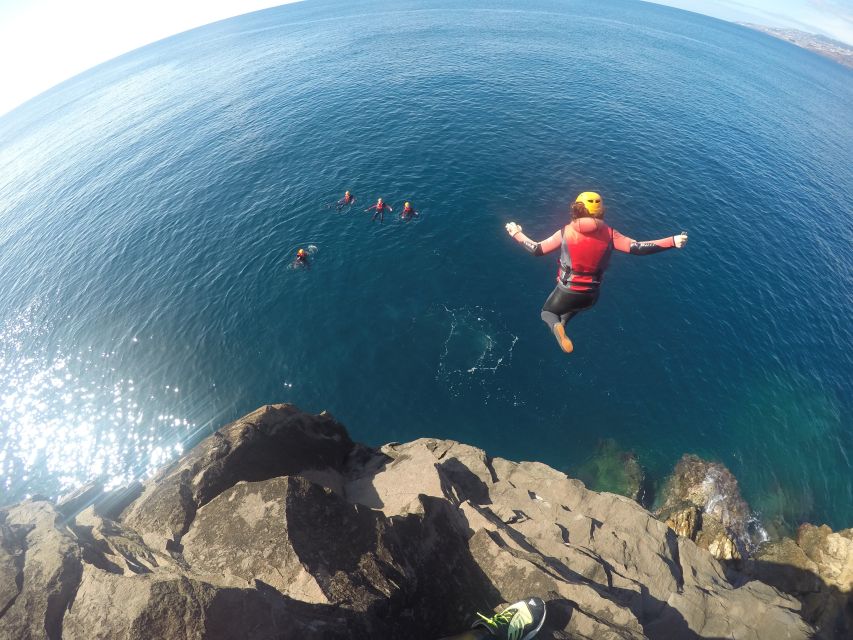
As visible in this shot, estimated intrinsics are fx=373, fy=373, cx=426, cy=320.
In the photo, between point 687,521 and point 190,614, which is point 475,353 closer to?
point 687,521

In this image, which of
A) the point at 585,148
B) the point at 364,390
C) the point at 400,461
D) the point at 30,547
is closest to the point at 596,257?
the point at 400,461

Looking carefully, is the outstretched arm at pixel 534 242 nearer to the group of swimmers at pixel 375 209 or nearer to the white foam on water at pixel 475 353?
the white foam on water at pixel 475 353

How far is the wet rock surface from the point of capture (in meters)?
8.50

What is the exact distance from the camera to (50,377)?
30.9 meters

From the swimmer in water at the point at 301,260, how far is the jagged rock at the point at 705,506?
33.1 meters

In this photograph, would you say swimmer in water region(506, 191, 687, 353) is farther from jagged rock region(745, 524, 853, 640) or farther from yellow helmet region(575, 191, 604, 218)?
jagged rock region(745, 524, 853, 640)

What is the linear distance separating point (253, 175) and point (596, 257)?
5356cm

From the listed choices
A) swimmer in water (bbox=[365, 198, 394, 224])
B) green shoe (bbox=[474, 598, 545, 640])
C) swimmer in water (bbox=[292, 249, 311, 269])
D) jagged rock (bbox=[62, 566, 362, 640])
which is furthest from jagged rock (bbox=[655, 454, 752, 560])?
swimmer in water (bbox=[292, 249, 311, 269])

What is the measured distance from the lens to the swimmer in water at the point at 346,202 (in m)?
40.5

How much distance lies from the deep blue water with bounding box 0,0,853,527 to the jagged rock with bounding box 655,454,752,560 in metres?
1.26

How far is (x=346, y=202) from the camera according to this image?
1609 inches

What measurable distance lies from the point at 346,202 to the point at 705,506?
39771 millimetres

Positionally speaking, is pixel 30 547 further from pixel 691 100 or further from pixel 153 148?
pixel 691 100

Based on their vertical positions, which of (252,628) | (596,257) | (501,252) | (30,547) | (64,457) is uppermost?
(596,257)
